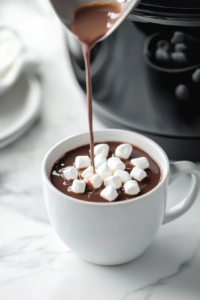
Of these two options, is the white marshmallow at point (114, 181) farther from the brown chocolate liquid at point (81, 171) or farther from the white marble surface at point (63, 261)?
the white marble surface at point (63, 261)

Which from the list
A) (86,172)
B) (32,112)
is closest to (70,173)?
(86,172)

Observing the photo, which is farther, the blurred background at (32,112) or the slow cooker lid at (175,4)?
the blurred background at (32,112)

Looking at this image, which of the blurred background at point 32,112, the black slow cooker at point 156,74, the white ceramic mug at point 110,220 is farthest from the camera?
the blurred background at point 32,112

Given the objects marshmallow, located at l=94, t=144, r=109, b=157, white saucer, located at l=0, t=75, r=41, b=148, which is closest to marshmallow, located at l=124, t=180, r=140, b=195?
marshmallow, located at l=94, t=144, r=109, b=157

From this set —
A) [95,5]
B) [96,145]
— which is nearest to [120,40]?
[95,5]

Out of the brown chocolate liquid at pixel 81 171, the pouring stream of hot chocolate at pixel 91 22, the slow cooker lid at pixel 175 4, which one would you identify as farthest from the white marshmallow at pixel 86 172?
the slow cooker lid at pixel 175 4

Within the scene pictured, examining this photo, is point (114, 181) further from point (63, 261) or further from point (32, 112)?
point (32, 112)

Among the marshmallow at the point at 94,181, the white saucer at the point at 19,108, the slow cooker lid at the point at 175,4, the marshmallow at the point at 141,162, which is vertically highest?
the slow cooker lid at the point at 175,4

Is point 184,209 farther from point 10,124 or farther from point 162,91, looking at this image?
point 10,124
